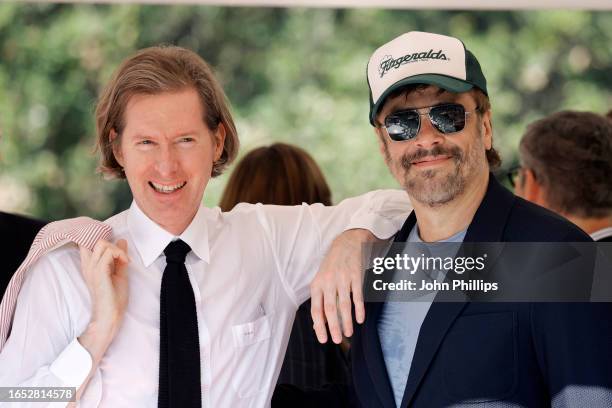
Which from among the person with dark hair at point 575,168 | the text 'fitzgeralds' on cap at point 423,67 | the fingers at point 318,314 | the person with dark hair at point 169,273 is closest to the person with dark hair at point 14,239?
the person with dark hair at point 169,273

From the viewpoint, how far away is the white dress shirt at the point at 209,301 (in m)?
1.90

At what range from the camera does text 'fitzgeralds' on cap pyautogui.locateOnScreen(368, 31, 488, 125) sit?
209 cm

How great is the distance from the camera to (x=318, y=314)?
2.08m

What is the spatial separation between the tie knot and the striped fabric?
0.17m

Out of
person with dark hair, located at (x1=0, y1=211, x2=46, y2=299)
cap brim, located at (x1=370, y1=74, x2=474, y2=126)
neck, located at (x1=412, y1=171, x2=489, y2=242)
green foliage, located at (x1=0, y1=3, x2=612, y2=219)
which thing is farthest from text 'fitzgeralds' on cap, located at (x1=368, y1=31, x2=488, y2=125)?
green foliage, located at (x1=0, y1=3, x2=612, y2=219)

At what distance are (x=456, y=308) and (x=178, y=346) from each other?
676 millimetres

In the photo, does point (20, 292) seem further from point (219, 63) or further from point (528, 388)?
point (219, 63)

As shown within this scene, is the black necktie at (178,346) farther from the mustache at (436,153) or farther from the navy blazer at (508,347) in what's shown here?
the mustache at (436,153)

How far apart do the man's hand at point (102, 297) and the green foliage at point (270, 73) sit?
18.1 ft

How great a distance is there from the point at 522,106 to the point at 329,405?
250 inches

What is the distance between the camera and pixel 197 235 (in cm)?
218

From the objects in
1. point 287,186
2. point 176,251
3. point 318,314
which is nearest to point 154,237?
point 176,251

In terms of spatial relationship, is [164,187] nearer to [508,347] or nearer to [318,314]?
[318,314]

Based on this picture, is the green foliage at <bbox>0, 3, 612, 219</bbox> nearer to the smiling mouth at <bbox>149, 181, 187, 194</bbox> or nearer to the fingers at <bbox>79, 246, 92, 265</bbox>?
the smiling mouth at <bbox>149, 181, 187, 194</bbox>
